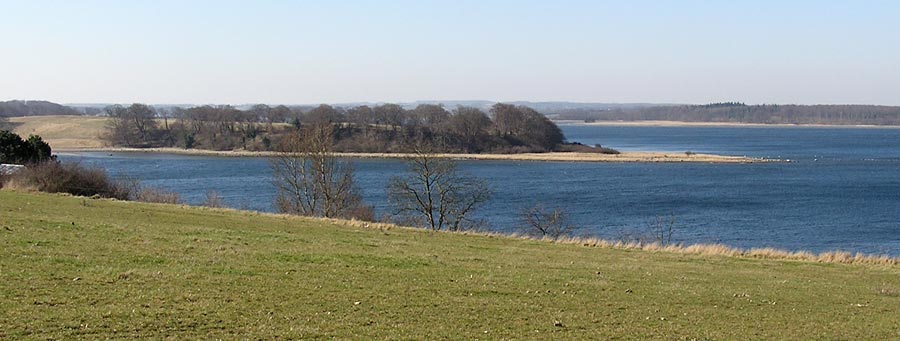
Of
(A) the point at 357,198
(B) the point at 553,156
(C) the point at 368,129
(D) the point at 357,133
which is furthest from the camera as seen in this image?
(C) the point at 368,129

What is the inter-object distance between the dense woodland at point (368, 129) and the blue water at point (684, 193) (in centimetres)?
2217

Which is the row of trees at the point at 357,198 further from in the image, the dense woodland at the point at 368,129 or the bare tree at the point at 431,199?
the dense woodland at the point at 368,129

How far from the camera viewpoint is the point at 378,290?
14445mm

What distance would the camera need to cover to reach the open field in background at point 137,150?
→ 12772 cm

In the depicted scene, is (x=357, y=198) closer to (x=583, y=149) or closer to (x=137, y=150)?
(x=583, y=149)

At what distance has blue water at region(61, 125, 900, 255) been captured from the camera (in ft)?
171

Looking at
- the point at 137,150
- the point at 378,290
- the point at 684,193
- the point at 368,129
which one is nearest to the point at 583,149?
the point at 368,129

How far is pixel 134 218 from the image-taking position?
26.1 m

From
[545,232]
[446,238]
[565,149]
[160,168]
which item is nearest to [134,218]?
[446,238]

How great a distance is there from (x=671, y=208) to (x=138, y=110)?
5300 inches

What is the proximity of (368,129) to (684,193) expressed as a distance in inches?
3443

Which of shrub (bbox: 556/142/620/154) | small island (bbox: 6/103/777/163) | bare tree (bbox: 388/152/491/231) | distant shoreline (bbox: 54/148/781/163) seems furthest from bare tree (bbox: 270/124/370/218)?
shrub (bbox: 556/142/620/154)

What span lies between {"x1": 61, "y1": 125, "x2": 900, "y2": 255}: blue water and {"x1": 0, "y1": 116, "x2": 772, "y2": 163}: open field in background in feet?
25.3

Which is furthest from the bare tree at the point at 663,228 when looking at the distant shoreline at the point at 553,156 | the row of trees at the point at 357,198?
the distant shoreline at the point at 553,156
